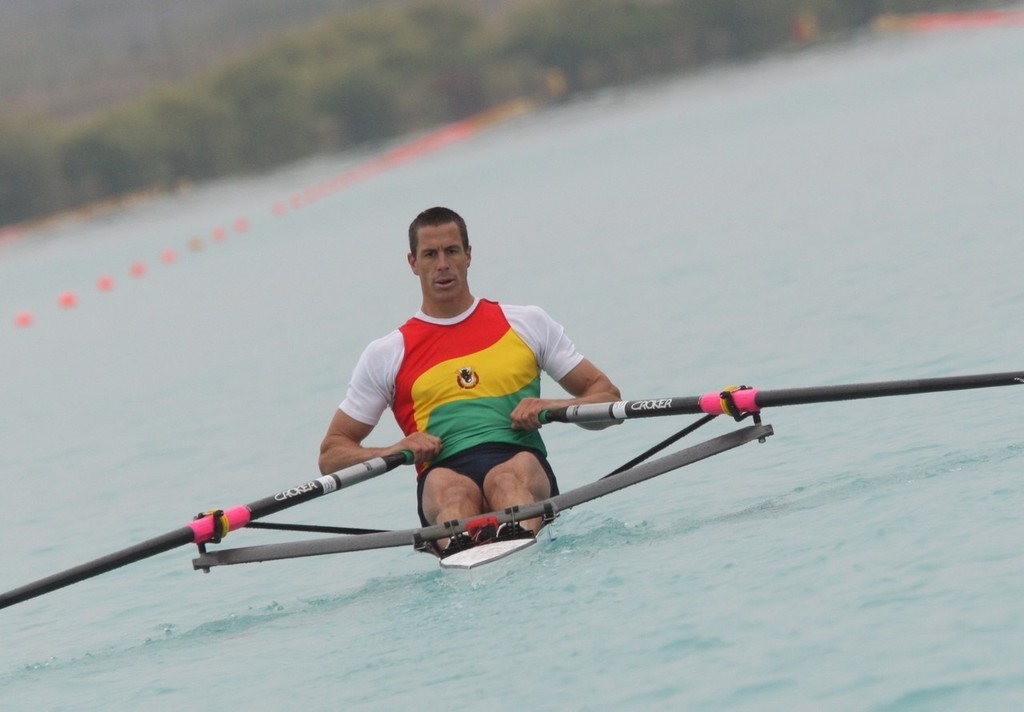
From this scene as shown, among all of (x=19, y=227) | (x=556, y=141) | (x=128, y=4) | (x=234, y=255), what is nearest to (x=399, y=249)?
(x=234, y=255)

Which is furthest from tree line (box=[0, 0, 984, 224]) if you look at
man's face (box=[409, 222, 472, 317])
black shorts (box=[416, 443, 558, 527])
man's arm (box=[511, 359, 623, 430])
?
black shorts (box=[416, 443, 558, 527])

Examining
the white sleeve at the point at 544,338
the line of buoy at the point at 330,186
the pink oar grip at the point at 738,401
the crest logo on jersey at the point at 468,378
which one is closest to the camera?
the pink oar grip at the point at 738,401

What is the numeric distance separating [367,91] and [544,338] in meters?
76.2

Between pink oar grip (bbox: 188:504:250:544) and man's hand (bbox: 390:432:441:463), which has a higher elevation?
man's hand (bbox: 390:432:441:463)

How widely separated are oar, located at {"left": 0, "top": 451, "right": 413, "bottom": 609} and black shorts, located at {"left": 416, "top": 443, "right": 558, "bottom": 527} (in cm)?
16

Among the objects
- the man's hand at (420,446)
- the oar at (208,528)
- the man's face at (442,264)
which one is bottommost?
the oar at (208,528)

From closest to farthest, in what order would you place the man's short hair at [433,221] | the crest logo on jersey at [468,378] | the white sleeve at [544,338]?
the man's short hair at [433,221], the crest logo on jersey at [468,378], the white sleeve at [544,338]

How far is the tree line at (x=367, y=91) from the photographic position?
257 ft

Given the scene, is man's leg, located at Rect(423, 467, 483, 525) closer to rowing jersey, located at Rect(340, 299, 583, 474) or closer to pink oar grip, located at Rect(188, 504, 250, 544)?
rowing jersey, located at Rect(340, 299, 583, 474)

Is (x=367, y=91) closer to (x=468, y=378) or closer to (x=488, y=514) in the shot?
(x=468, y=378)

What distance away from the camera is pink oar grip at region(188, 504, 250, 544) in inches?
289

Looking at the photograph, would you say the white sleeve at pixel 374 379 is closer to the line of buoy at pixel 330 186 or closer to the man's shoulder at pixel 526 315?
the man's shoulder at pixel 526 315

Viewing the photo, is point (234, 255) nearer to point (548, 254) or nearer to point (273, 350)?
point (548, 254)

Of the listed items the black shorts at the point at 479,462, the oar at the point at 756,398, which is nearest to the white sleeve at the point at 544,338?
the oar at the point at 756,398
